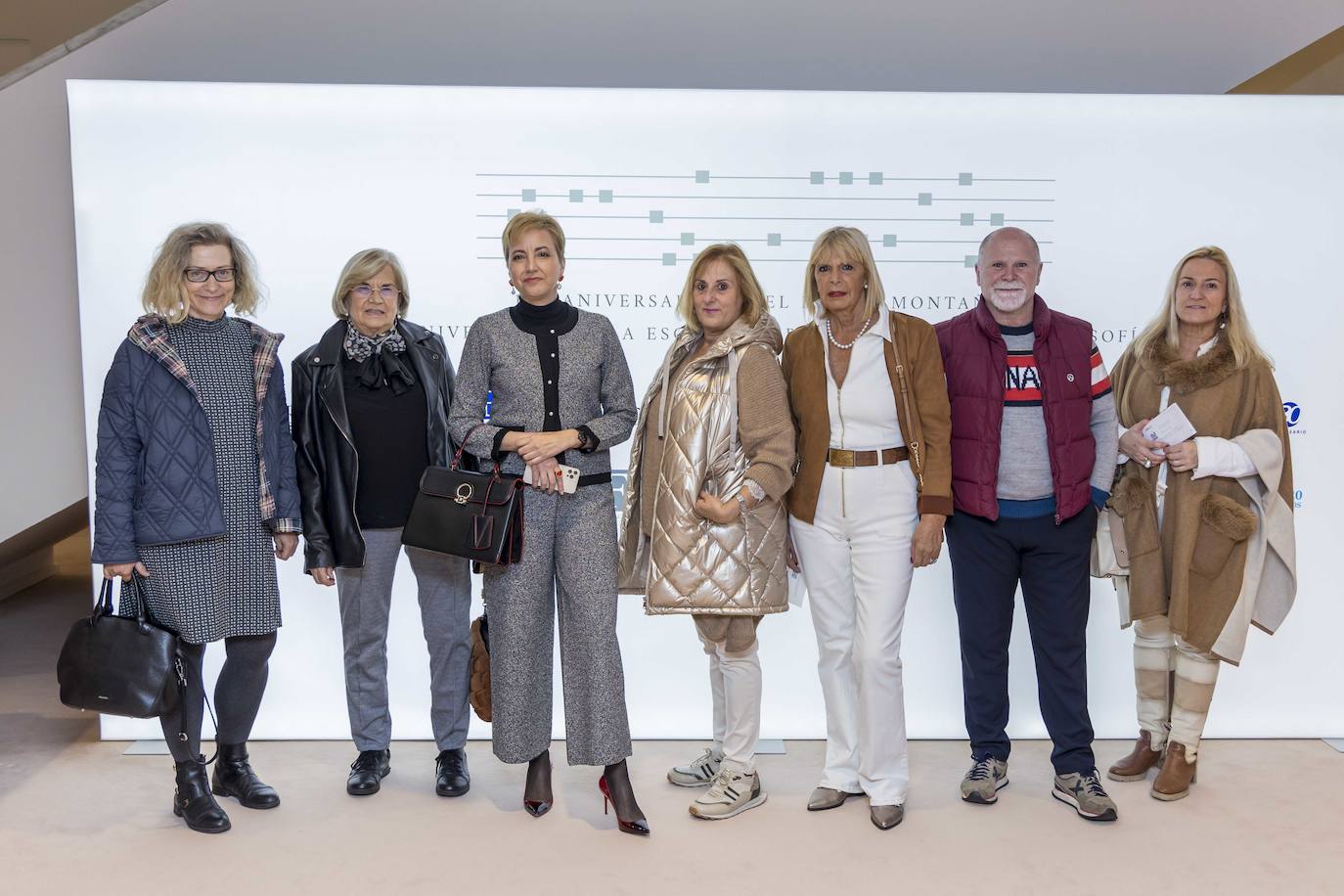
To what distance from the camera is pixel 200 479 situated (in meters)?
2.90

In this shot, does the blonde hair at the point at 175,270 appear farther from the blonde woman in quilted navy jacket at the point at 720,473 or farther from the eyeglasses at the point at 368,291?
the blonde woman in quilted navy jacket at the point at 720,473

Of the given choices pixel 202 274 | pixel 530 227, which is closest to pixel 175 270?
pixel 202 274

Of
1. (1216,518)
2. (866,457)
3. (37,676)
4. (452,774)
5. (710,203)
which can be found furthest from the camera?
(37,676)

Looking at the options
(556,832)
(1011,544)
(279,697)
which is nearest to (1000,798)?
(1011,544)

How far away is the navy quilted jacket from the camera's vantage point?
283 centimetres

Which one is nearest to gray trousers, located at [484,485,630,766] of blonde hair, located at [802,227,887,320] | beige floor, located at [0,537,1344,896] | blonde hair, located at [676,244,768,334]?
beige floor, located at [0,537,1344,896]

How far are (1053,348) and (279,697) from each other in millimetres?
2808

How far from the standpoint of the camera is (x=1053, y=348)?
2.99m

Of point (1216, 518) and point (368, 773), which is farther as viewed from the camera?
point (368, 773)

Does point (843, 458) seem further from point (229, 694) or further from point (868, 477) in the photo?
point (229, 694)

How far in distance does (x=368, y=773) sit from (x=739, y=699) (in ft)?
3.85

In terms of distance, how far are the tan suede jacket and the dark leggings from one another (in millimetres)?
1607

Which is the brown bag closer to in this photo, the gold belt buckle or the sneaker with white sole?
the sneaker with white sole

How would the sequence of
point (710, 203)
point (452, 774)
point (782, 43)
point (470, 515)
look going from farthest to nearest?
1. point (782, 43)
2. point (710, 203)
3. point (452, 774)
4. point (470, 515)
